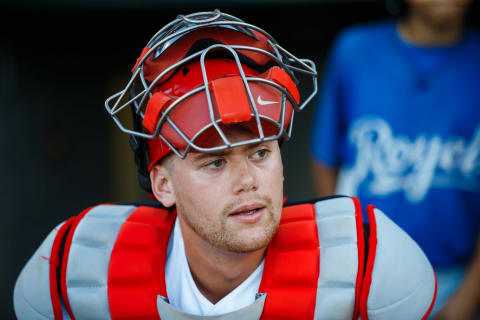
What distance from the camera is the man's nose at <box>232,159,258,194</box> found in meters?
1.34

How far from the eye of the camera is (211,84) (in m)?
1.30

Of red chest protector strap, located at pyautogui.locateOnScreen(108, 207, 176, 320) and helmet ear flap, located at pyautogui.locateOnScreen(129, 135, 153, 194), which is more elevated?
helmet ear flap, located at pyautogui.locateOnScreen(129, 135, 153, 194)

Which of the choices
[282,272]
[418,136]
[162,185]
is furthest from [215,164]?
[418,136]

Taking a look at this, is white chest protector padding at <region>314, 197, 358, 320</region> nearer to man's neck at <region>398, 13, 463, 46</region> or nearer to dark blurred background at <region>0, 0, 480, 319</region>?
man's neck at <region>398, 13, 463, 46</region>

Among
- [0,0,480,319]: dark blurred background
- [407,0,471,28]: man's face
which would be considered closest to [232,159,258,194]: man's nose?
[407,0,471,28]: man's face

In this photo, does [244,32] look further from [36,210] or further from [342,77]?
[36,210]

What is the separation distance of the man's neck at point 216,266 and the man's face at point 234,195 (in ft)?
0.34

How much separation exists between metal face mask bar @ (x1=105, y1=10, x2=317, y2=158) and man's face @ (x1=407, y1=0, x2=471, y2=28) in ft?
3.23

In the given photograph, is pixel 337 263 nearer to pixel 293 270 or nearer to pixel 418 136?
pixel 293 270

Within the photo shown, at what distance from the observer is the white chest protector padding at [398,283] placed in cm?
133

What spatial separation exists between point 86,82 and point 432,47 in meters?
2.44

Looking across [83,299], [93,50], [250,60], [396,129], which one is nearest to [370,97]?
[396,129]

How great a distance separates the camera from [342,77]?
2.36 m

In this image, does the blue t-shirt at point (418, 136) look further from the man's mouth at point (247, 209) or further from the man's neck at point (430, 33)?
the man's mouth at point (247, 209)
